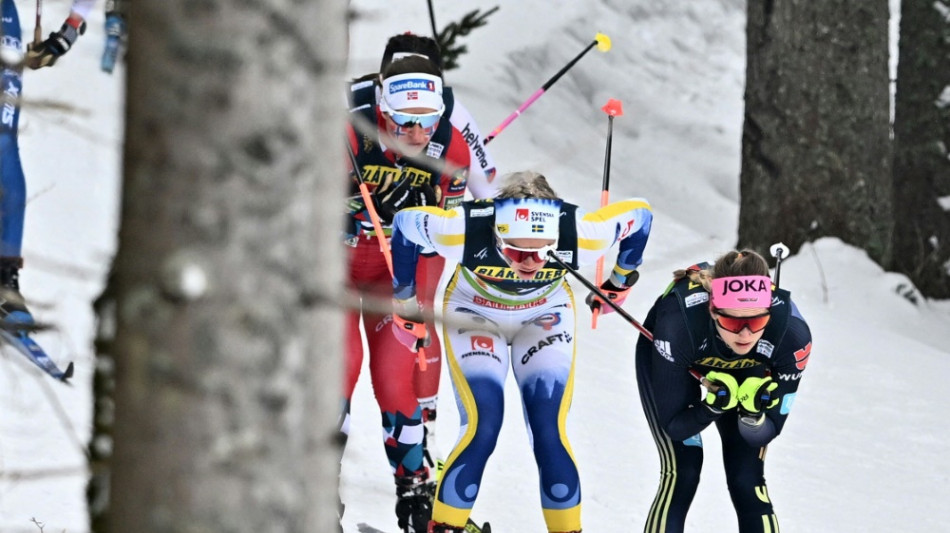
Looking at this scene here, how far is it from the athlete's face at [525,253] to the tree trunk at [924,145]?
24.1 feet

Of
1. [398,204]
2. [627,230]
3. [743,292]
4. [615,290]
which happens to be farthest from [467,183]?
[743,292]

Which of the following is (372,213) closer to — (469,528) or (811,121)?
(469,528)

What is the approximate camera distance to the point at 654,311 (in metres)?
5.81

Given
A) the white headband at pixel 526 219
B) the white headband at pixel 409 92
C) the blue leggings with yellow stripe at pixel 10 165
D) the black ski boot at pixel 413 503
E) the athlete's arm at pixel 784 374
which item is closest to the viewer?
the athlete's arm at pixel 784 374

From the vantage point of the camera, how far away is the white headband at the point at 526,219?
5410 mm

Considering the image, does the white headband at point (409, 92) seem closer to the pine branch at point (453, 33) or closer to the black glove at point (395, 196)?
Result: the black glove at point (395, 196)

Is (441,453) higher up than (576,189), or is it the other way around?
(576,189)

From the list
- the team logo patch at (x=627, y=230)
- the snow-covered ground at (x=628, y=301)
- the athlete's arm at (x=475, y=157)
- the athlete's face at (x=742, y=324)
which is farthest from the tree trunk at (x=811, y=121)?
the athlete's face at (x=742, y=324)

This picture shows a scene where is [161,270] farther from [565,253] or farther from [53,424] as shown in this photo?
[53,424]

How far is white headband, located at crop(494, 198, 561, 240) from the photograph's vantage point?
5.41 metres

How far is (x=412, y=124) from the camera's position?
6098mm

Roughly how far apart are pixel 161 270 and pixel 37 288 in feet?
24.0

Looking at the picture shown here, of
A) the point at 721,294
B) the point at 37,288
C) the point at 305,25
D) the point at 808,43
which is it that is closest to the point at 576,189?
the point at 808,43

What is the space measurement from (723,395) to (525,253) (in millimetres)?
942
